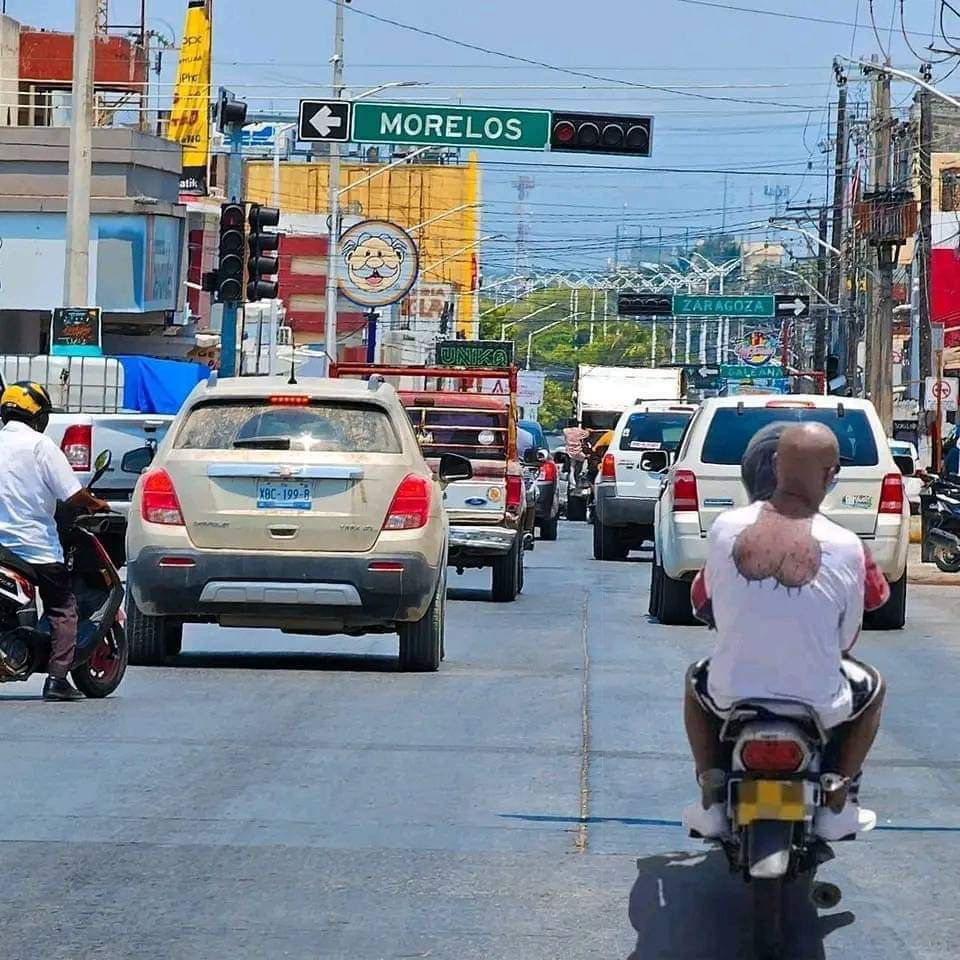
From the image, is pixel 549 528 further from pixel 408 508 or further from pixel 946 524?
pixel 408 508

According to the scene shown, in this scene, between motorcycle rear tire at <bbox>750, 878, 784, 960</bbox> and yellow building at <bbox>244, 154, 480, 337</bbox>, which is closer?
motorcycle rear tire at <bbox>750, 878, 784, 960</bbox>

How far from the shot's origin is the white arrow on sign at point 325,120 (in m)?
34.6

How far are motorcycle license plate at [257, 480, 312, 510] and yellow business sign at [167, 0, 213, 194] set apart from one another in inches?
1625

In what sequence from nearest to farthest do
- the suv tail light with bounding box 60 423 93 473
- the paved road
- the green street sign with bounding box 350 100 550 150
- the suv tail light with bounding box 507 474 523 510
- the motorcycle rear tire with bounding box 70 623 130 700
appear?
the paved road
the motorcycle rear tire with bounding box 70 623 130 700
the suv tail light with bounding box 507 474 523 510
the suv tail light with bounding box 60 423 93 473
the green street sign with bounding box 350 100 550 150

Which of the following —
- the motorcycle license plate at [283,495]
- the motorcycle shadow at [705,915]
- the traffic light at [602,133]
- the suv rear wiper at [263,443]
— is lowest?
the motorcycle shadow at [705,915]

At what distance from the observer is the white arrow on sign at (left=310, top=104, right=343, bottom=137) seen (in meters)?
34.6

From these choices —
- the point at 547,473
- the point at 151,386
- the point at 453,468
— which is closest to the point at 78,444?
the point at 453,468

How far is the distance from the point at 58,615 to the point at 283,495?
203 centimetres

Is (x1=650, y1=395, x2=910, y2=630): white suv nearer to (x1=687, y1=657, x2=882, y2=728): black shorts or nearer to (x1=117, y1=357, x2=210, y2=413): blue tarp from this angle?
(x1=687, y1=657, x2=882, y2=728): black shorts

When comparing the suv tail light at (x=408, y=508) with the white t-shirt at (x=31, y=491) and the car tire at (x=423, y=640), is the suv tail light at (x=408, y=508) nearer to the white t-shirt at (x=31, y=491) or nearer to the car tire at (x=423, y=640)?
the car tire at (x=423, y=640)

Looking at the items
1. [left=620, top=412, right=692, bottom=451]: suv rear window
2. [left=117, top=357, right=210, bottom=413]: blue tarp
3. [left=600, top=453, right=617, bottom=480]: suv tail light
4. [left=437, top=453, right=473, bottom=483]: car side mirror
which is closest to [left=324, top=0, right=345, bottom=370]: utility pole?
[left=117, top=357, right=210, bottom=413]: blue tarp

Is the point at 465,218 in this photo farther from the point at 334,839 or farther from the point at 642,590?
the point at 334,839

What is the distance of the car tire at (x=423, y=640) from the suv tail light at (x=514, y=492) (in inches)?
293

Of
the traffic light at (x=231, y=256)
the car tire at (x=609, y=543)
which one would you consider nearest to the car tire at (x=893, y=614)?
the car tire at (x=609, y=543)
